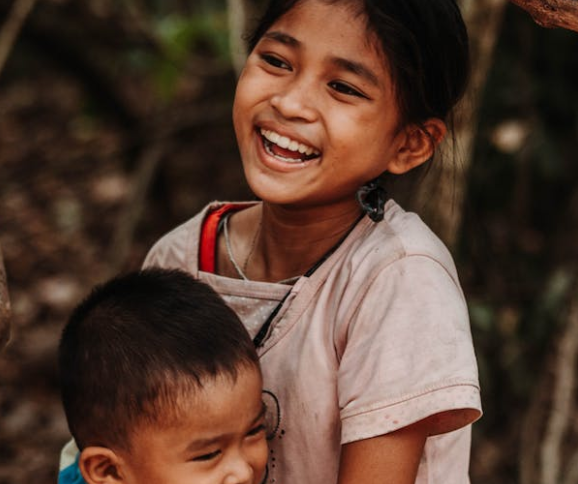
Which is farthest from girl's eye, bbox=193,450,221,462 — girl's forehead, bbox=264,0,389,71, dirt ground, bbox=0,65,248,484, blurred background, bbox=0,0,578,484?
dirt ground, bbox=0,65,248,484

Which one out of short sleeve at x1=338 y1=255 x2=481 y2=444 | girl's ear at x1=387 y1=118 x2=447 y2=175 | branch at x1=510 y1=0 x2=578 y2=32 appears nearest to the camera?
branch at x1=510 y1=0 x2=578 y2=32

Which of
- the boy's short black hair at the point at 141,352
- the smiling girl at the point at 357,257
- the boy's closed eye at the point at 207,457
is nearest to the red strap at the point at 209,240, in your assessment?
the smiling girl at the point at 357,257

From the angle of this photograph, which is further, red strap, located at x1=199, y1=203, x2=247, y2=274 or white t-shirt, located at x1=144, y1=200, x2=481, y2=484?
red strap, located at x1=199, y1=203, x2=247, y2=274

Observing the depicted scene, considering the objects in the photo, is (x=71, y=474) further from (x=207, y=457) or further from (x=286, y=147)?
(x=286, y=147)

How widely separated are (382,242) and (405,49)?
0.33 m

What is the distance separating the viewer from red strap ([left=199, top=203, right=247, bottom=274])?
6.50 feet

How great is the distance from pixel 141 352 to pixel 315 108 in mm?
499

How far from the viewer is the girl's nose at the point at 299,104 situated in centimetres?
165

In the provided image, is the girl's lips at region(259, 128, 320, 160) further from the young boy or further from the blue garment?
the blue garment

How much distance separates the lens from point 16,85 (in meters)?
5.80

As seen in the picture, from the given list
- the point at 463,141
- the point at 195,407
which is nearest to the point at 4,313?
the point at 195,407

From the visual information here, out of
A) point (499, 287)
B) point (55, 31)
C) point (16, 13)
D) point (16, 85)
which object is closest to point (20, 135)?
point (16, 85)

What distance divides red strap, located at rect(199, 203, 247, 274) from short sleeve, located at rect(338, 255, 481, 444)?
1.46 ft

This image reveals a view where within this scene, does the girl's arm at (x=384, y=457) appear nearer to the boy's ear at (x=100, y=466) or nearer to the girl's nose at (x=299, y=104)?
the boy's ear at (x=100, y=466)
